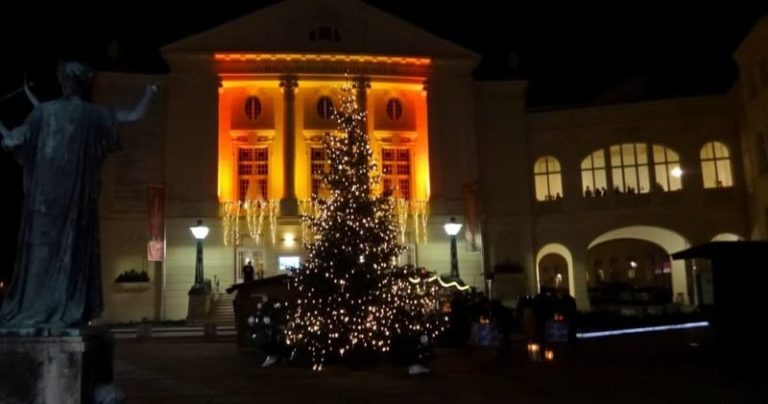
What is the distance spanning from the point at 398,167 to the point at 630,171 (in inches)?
540

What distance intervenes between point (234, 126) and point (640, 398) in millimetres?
34015

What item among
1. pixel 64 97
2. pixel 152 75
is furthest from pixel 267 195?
pixel 64 97

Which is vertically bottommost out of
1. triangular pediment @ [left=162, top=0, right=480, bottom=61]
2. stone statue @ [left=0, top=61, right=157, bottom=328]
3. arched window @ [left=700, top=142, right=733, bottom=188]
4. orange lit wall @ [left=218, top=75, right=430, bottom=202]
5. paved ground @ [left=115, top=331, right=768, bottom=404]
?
paved ground @ [left=115, top=331, right=768, bottom=404]

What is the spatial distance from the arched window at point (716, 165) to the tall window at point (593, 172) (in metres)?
5.40

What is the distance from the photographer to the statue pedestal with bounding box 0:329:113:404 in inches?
237

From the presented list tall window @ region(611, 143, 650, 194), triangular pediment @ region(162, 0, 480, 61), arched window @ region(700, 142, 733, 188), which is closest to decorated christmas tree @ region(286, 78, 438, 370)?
triangular pediment @ region(162, 0, 480, 61)

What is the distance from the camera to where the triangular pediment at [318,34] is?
1607 inches

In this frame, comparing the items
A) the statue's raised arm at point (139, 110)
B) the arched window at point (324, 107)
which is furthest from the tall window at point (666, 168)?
the statue's raised arm at point (139, 110)

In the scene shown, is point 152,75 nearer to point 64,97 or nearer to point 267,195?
point 267,195

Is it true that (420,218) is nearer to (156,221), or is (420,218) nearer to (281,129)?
(281,129)

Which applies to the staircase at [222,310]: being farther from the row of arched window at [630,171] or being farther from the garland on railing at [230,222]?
the row of arched window at [630,171]

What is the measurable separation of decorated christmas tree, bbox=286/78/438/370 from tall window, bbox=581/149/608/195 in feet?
84.2

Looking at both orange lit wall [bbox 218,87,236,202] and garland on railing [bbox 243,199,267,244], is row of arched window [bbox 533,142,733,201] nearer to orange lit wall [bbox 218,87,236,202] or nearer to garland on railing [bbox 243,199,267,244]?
garland on railing [bbox 243,199,267,244]

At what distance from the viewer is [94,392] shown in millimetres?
6352
